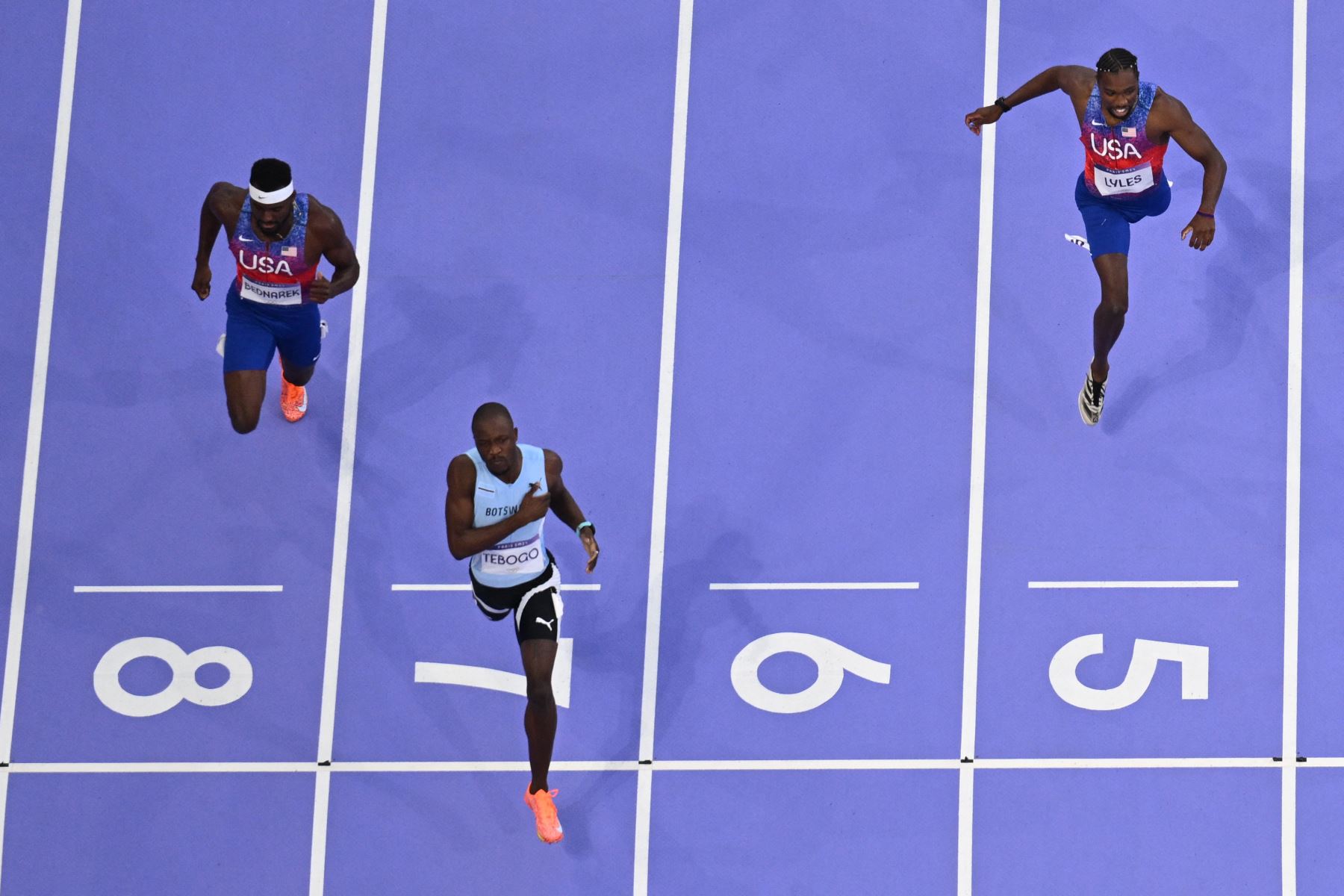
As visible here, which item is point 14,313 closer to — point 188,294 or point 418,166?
point 188,294

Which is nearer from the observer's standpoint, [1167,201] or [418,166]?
[1167,201]

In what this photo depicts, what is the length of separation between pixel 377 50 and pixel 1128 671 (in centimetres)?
518

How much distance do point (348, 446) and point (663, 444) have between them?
1655 mm

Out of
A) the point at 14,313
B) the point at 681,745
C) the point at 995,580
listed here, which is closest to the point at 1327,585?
the point at 995,580

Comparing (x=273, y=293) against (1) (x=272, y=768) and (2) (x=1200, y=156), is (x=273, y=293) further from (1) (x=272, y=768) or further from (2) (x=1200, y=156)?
(2) (x=1200, y=156)

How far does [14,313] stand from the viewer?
9250 mm

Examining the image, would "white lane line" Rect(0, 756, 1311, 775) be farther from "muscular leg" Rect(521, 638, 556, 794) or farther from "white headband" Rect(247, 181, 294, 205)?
"white headband" Rect(247, 181, 294, 205)

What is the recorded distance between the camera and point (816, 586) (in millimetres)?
8750

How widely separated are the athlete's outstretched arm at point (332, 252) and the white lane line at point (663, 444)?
1748 mm

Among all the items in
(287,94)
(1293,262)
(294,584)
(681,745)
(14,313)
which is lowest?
(681,745)

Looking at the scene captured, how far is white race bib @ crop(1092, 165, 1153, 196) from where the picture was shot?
811cm

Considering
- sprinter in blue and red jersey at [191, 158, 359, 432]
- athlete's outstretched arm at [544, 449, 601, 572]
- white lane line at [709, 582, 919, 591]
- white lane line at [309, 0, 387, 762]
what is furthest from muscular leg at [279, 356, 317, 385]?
white lane line at [709, 582, 919, 591]

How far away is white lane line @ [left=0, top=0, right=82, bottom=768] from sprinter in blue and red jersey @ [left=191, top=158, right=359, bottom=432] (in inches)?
46.6

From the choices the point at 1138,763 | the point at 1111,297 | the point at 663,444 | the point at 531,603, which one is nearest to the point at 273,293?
the point at 531,603
